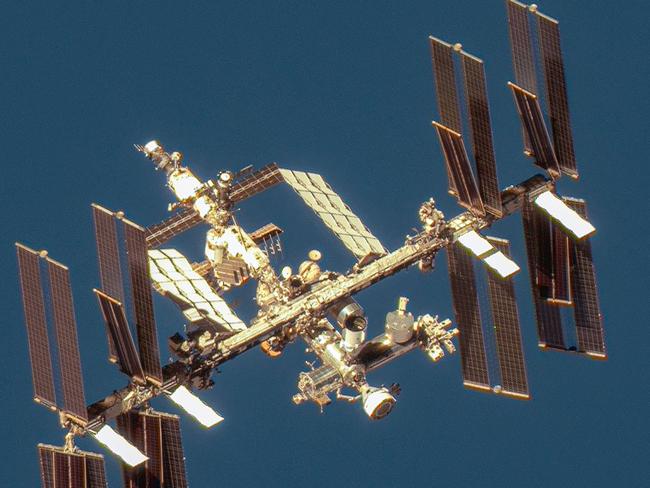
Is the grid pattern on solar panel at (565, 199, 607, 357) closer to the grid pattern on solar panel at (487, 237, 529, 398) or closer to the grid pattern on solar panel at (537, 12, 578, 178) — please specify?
the grid pattern on solar panel at (487, 237, 529, 398)

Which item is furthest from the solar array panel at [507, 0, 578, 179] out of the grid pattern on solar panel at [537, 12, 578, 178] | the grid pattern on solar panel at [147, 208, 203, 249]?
the grid pattern on solar panel at [147, 208, 203, 249]

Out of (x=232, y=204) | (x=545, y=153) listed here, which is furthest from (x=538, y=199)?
(x=232, y=204)

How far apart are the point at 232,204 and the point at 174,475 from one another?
43.7 feet

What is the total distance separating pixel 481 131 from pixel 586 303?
9.01 metres

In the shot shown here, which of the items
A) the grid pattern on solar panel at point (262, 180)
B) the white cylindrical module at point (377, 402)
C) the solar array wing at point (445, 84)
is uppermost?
the grid pattern on solar panel at point (262, 180)

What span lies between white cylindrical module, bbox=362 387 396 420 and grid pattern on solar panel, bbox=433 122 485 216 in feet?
28.8

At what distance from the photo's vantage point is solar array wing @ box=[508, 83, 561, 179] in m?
175

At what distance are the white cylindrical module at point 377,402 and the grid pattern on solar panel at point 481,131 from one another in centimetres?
904

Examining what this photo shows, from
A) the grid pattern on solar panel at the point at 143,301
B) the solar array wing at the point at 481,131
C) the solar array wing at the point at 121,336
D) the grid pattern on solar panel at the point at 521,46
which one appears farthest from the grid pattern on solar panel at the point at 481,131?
the solar array wing at the point at 121,336

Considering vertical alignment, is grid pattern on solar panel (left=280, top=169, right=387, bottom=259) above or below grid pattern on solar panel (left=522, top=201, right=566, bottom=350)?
above

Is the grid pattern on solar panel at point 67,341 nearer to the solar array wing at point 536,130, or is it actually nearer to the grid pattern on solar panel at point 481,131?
the grid pattern on solar panel at point 481,131

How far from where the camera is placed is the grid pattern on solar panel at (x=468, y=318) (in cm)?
17650

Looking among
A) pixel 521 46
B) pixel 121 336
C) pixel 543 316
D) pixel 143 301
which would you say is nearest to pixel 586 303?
pixel 543 316

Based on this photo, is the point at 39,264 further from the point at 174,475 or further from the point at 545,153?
the point at 545,153
